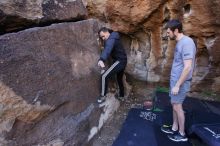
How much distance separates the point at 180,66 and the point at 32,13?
79.8 inches

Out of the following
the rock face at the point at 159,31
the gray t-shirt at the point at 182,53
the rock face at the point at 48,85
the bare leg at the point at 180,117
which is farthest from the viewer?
the rock face at the point at 159,31

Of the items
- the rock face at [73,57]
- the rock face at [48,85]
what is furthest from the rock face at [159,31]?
the rock face at [48,85]

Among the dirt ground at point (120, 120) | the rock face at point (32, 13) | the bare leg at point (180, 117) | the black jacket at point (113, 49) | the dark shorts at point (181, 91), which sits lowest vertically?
the dirt ground at point (120, 120)

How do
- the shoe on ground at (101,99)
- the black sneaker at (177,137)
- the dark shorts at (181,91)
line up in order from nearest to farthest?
the dark shorts at (181,91)
the black sneaker at (177,137)
the shoe on ground at (101,99)

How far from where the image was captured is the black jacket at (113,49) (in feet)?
15.5

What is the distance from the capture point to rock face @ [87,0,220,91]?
17.2 feet

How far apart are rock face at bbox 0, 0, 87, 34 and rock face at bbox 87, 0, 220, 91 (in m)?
1.27

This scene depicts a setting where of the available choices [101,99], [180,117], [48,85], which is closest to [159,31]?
[101,99]

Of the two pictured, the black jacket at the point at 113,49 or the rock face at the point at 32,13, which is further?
the black jacket at the point at 113,49

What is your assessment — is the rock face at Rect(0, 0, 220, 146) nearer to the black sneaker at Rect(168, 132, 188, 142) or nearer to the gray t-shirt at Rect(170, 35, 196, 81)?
the black sneaker at Rect(168, 132, 188, 142)

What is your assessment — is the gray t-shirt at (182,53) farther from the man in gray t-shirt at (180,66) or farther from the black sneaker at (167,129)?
the black sneaker at (167,129)

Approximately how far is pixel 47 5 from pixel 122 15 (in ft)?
5.67

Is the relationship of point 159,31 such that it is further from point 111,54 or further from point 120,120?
point 120,120

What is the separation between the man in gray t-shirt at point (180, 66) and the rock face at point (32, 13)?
1.52 m
